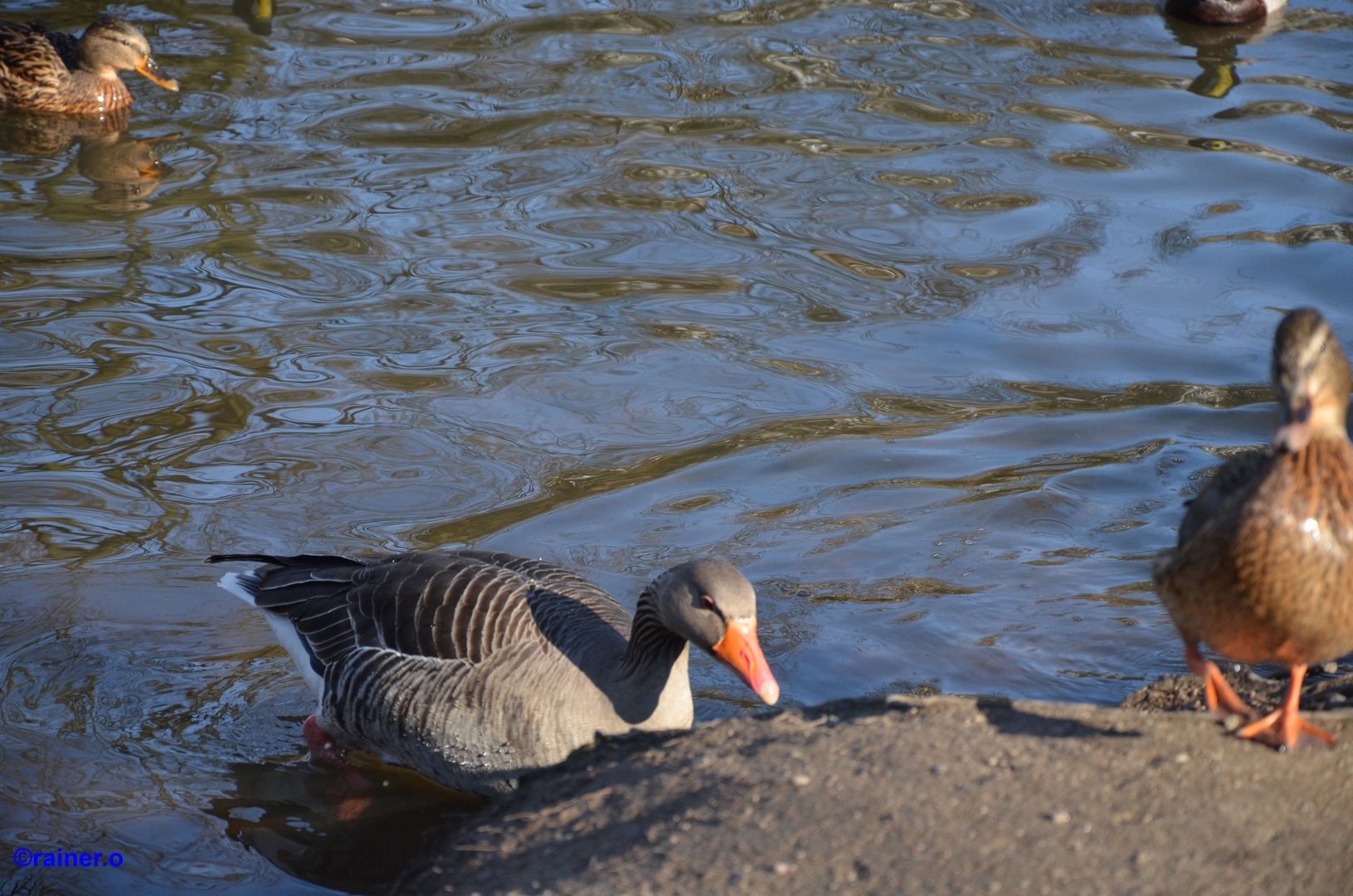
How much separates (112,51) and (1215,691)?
11.9 m

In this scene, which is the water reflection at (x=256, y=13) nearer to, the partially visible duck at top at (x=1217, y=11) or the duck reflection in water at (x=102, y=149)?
the duck reflection in water at (x=102, y=149)

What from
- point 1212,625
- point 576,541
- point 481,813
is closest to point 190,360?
point 576,541

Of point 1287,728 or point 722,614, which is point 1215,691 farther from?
point 722,614

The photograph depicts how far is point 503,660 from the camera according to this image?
5.13 m

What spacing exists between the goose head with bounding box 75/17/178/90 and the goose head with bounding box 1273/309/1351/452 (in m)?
11.7

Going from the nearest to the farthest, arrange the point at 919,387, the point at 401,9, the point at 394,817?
the point at 394,817, the point at 919,387, the point at 401,9

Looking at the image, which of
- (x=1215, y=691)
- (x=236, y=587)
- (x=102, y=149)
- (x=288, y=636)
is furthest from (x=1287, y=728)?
(x=102, y=149)

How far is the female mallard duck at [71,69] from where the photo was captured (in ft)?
39.8

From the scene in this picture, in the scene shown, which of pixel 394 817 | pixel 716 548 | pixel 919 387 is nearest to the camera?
pixel 394 817

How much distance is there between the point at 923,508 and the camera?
7.27 metres

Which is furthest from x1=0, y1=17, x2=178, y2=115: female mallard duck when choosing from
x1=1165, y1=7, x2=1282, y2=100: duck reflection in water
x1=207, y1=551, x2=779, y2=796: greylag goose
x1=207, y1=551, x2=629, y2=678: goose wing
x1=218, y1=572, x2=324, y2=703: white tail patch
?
x1=1165, y1=7, x2=1282, y2=100: duck reflection in water

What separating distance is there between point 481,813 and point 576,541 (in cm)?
213

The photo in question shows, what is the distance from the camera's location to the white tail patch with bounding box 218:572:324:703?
569cm

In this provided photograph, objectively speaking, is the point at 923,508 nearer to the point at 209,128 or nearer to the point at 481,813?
the point at 481,813
